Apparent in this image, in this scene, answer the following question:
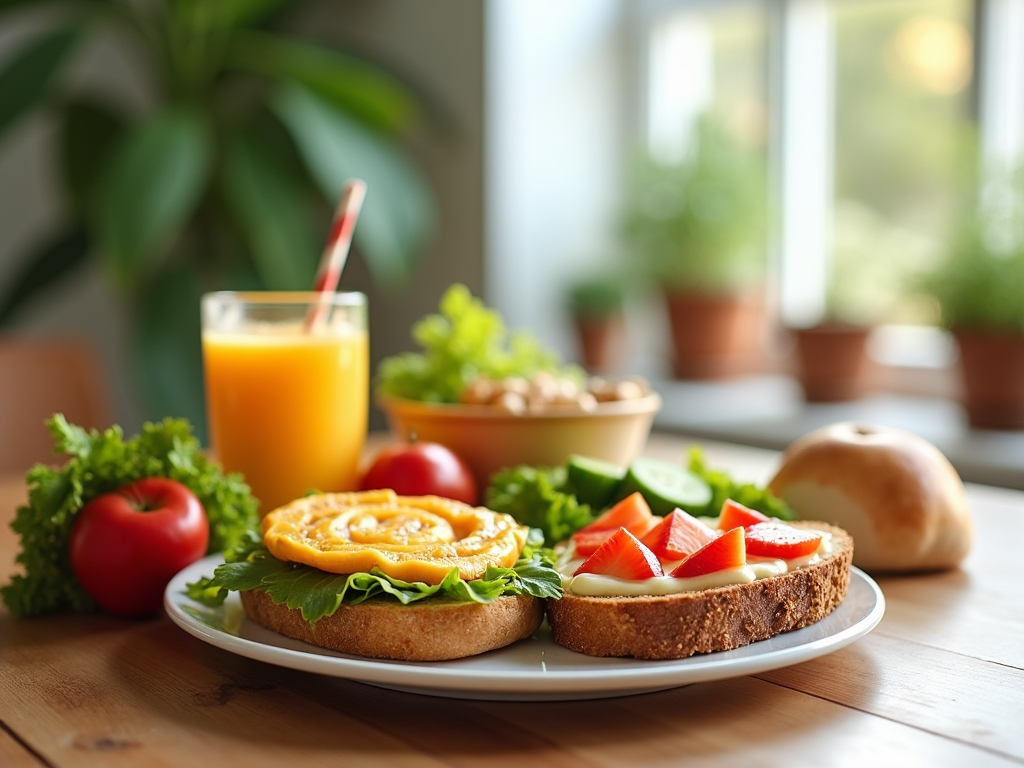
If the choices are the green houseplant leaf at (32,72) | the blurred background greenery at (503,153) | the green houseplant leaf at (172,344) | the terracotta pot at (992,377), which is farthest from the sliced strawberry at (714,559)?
the green houseplant leaf at (32,72)

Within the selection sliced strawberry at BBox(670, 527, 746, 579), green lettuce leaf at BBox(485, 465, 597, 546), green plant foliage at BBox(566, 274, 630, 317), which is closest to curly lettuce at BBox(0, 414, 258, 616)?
green lettuce leaf at BBox(485, 465, 597, 546)

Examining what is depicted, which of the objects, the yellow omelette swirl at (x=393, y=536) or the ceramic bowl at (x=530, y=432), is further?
the ceramic bowl at (x=530, y=432)

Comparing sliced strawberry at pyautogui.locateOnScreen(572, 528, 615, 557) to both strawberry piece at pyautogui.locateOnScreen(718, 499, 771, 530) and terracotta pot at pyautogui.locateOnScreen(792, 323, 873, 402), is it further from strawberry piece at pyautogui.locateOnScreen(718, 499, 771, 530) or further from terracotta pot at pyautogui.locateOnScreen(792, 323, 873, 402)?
terracotta pot at pyautogui.locateOnScreen(792, 323, 873, 402)

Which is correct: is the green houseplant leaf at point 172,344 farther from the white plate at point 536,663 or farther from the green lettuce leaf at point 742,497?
the white plate at point 536,663

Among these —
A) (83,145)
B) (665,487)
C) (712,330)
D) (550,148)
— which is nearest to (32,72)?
(83,145)

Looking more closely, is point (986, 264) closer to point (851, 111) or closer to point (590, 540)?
point (851, 111)

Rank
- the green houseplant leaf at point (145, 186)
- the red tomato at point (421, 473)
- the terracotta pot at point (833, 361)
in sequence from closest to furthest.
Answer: the red tomato at point (421, 473)
the terracotta pot at point (833, 361)
the green houseplant leaf at point (145, 186)
